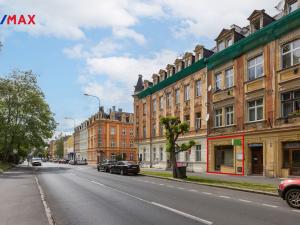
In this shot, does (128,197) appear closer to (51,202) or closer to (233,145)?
(51,202)

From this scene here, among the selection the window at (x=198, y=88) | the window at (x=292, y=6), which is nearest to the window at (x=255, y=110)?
the window at (x=292, y=6)

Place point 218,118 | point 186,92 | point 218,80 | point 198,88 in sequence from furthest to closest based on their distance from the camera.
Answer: point 186,92 → point 198,88 → point 218,80 → point 218,118

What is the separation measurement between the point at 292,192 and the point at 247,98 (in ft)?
57.8

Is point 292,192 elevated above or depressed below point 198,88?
below

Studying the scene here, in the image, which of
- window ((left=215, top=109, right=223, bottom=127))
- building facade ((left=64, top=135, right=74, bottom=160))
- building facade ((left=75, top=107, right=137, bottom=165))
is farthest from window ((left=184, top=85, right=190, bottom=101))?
building facade ((left=64, top=135, right=74, bottom=160))

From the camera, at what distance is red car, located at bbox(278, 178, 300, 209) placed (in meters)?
12.3

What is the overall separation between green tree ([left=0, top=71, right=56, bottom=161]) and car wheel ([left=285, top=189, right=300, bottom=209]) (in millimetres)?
46333

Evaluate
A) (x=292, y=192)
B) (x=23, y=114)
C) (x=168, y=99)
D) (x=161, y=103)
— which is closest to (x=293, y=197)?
(x=292, y=192)

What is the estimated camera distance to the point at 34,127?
180ft

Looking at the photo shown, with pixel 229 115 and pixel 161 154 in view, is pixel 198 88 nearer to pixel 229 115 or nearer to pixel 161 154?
pixel 229 115

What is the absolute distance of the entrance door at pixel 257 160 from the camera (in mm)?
28219

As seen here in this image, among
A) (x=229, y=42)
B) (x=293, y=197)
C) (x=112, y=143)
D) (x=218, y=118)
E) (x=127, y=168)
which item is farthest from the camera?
(x=112, y=143)

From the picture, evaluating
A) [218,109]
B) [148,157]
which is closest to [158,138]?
[148,157]

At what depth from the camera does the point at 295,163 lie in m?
24.9
